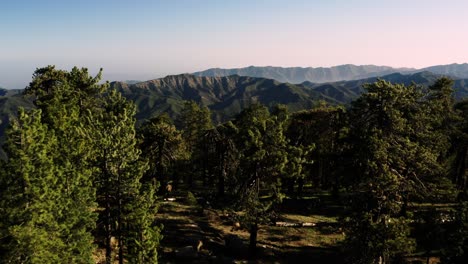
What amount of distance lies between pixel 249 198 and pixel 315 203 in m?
21.6

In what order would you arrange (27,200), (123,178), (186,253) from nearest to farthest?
(27,200), (123,178), (186,253)

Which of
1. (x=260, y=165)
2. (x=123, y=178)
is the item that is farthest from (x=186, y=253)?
(x=123, y=178)

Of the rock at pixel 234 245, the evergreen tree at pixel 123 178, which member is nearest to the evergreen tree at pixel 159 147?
the rock at pixel 234 245

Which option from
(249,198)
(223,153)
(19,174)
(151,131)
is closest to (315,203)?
(223,153)

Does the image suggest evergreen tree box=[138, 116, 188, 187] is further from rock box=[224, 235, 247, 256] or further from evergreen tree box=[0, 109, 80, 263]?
evergreen tree box=[0, 109, 80, 263]

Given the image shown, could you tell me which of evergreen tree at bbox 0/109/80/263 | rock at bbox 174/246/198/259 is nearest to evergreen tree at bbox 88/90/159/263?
evergreen tree at bbox 0/109/80/263

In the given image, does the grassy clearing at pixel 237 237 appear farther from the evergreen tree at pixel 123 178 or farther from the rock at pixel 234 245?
the evergreen tree at pixel 123 178

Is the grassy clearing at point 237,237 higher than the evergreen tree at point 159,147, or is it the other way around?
the evergreen tree at point 159,147

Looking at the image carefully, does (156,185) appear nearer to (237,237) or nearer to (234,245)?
(234,245)

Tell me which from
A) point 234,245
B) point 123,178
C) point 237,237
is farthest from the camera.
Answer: point 237,237

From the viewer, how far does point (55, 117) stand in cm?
2561

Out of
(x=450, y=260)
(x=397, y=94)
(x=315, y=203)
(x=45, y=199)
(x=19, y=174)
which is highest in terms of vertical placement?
(x=397, y=94)

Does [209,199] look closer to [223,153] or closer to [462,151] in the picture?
[223,153]

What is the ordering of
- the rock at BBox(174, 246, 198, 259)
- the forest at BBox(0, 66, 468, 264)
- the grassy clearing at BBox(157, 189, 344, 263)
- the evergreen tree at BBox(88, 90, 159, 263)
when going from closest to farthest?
the forest at BBox(0, 66, 468, 264) → the evergreen tree at BBox(88, 90, 159, 263) → the rock at BBox(174, 246, 198, 259) → the grassy clearing at BBox(157, 189, 344, 263)
